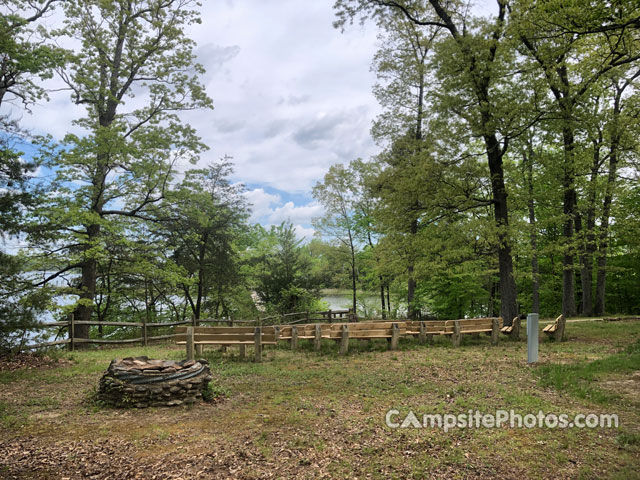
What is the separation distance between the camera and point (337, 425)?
4.65 m

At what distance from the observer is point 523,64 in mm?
12477

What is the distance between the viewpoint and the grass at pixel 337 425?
3682 millimetres

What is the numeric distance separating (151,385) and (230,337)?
308cm

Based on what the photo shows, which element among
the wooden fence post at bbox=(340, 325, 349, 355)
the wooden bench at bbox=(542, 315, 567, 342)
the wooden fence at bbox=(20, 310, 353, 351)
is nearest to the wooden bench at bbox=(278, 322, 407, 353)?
the wooden fence post at bbox=(340, 325, 349, 355)

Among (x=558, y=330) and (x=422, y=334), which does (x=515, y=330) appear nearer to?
Result: (x=558, y=330)

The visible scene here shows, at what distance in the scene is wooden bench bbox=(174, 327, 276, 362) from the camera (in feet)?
28.0

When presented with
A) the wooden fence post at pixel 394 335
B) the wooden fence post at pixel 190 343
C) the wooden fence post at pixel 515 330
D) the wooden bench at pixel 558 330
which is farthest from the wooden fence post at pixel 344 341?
the wooden bench at pixel 558 330

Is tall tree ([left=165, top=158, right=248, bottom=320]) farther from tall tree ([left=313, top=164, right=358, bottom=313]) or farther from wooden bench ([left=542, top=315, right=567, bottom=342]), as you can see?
wooden bench ([left=542, top=315, right=567, bottom=342])

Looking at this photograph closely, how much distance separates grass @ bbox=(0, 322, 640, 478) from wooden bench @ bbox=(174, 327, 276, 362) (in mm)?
524

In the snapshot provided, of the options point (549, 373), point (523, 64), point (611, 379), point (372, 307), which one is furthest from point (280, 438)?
point (372, 307)

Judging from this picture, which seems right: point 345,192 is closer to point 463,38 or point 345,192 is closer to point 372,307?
point 372,307

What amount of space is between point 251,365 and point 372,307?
19.3 metres

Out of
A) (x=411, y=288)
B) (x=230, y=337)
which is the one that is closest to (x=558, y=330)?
(x=230, y=337)

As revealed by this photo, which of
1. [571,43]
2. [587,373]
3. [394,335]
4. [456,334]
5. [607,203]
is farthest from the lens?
[607,203]
